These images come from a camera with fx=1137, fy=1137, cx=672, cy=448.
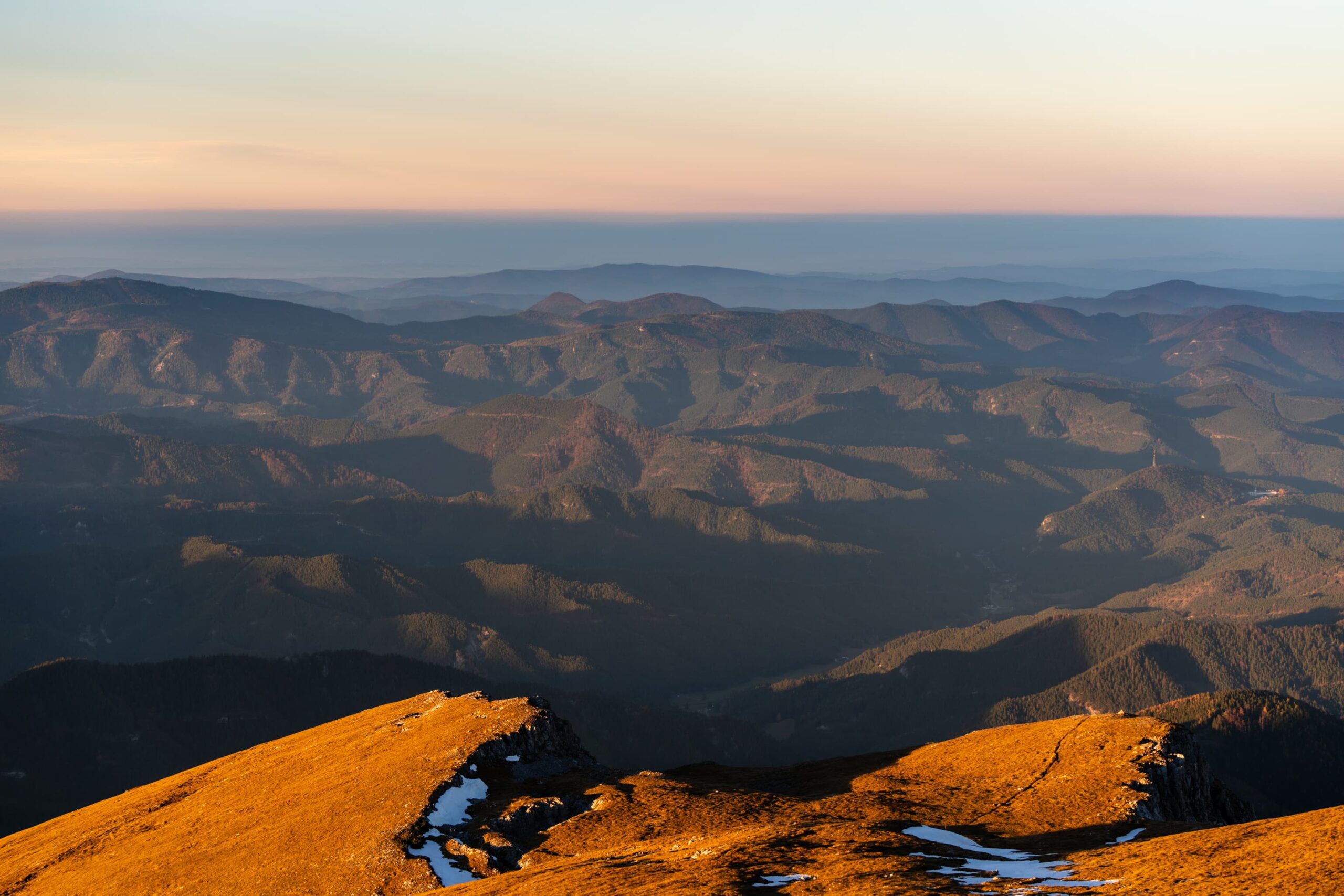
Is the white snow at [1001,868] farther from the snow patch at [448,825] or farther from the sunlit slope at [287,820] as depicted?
the sunlit slope at [287,820]

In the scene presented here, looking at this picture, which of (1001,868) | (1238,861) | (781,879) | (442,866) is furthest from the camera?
(442,866)

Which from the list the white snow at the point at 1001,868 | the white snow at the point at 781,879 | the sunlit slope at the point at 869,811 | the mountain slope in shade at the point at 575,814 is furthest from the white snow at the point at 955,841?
the white snow at the point at 781,879

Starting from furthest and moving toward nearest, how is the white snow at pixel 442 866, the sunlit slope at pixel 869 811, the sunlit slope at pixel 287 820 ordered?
the sunlit slope at pixel 287 820 → the white snow at pixel 442 866 → the sunlit slope at pixel 869 811

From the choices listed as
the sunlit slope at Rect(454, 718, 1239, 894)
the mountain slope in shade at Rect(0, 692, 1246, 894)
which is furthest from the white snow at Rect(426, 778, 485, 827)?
the sunlit slope at Rect(454, 718, 1239, 894)

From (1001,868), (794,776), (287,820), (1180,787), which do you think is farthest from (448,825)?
(1180,787)

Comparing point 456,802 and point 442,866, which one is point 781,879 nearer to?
point 442,866

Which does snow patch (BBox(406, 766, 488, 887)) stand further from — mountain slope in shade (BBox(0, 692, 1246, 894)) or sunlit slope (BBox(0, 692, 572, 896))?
sunlit slope (BBox(0, 692, 572, 896))
